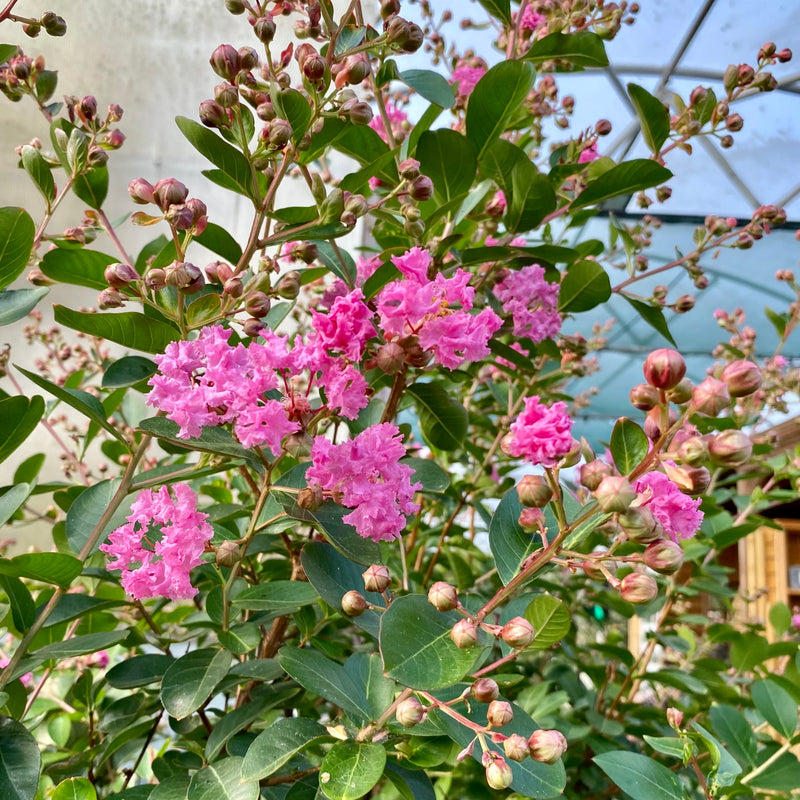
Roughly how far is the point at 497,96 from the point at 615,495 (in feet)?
1.49

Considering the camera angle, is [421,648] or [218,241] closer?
[421,648]

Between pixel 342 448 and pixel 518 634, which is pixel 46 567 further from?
pixel 518 634

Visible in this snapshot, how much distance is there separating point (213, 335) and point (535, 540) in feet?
0.97

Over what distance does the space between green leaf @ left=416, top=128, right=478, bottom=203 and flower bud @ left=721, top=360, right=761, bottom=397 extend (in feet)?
1.20

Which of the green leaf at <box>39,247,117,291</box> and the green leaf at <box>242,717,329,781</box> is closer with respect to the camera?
the green leaf at <box>242,717,329,781</box>

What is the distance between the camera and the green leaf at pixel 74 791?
0.48 meters

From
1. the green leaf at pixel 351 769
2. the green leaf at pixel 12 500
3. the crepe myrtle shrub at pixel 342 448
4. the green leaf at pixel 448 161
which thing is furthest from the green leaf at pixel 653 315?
the green leaf at pixel 12 500

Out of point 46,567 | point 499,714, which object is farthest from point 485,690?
point 46,567

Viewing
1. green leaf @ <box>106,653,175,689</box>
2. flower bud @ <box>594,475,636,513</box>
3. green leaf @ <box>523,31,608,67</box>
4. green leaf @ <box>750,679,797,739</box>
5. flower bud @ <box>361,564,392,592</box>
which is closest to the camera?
flower bud @ <box>594,475,636,513</box>

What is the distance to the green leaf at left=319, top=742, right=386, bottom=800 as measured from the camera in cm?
45

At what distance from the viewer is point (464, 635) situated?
459mm

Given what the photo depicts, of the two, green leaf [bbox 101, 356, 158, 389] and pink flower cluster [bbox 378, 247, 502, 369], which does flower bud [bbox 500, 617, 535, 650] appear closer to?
pink flower cluster [bbox 378, 247, 502, 369]

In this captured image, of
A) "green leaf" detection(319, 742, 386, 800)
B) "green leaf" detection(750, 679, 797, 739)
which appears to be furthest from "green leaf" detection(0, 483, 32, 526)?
"green leaf" detection(750, 679, 797, 739)

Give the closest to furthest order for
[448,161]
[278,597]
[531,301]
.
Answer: [278,597]
[448,161]
[531,301]
